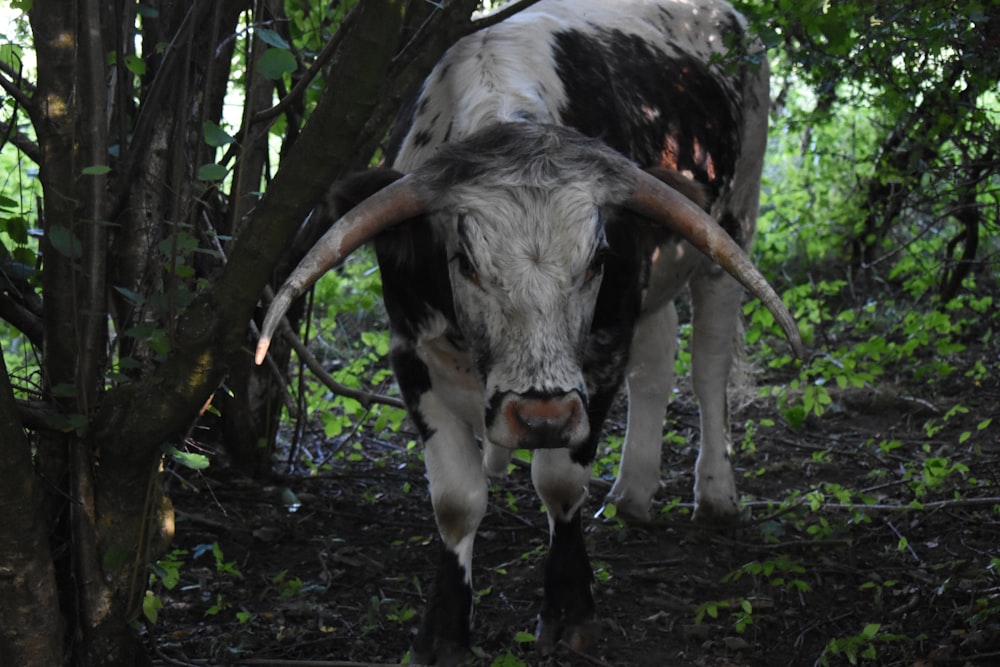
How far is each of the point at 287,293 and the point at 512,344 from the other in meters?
0.63

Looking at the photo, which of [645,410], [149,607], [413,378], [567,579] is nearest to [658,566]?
[567,579]

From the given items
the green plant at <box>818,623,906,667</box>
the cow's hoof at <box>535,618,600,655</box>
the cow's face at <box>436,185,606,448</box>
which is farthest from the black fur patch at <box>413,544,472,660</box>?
the green plant at <box>818,623,906,667</box>

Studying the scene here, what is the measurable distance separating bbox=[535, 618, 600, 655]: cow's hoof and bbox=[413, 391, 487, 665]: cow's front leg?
24cm

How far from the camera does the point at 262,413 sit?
5.62 m

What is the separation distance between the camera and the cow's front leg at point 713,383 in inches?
205

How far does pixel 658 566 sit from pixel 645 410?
101cm

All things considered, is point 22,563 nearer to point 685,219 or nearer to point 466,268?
point 466,268

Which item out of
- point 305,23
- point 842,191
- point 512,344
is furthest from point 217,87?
point 842,191

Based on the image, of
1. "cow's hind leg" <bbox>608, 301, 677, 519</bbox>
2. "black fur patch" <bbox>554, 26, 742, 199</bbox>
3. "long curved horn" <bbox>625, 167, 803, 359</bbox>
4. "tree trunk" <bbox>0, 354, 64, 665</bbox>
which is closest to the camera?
"tree trunk" <bbox>0, 354, 64, 665</bbox>

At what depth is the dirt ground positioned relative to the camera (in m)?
3.74

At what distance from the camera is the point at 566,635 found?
375cm

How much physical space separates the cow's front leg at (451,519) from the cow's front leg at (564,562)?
0.23m

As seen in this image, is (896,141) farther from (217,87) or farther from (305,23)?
(217,87)

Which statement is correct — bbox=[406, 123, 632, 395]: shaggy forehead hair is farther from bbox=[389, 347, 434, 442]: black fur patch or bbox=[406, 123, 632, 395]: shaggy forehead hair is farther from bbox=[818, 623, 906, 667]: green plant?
bbox=[818, 623, 906, 667]: green plant
